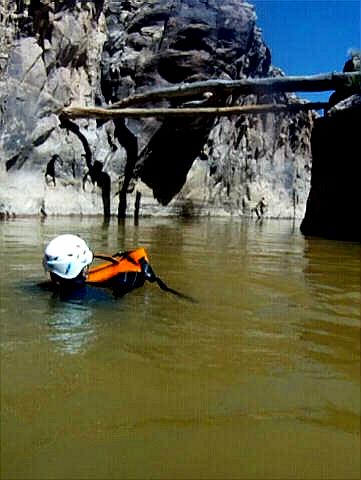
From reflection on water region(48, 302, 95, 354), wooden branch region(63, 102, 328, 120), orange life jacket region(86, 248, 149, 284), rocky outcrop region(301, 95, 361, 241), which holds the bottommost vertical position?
reflection on water region(48, 302, 95, 354)

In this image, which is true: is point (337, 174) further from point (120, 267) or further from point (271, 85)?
point (120, 267)

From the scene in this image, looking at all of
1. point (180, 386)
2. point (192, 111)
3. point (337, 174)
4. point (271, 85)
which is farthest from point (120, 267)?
point (192, 111)

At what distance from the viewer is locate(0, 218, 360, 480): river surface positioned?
6.14ft

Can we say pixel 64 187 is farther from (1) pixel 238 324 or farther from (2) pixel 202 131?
(1) pixel 238 324

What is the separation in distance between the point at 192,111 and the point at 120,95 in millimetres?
10330

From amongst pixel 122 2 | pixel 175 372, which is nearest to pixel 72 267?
pixel 175 372

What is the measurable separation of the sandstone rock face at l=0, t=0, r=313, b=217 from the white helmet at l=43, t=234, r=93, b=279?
16.4 m

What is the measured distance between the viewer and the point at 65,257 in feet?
15.4

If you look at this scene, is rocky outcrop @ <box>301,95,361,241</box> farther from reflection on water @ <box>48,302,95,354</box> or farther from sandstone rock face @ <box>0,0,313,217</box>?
reflection on water @ <box>48,302,95,354</box>

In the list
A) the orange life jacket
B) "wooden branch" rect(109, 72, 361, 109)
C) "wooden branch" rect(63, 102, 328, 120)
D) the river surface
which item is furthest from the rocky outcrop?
the river surface

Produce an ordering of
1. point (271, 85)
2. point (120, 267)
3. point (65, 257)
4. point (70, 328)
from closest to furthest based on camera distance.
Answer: point (70, 328) → point (65, 257) → point (120, 267) → point (271, 85)

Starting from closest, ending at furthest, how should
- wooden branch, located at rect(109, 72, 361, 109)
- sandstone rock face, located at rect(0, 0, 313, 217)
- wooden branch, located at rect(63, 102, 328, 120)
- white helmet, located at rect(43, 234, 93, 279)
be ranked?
white helmet, located at rect(43, 234, 93, 279) → wooden branch, located at rect(109, 72, 361, 109) → wooden branch, located at rect(63, 102, 328, 120) → sandstone rock face, located at rect(0, 0, 313, 217)

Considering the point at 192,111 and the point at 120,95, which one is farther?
the point at 120,95

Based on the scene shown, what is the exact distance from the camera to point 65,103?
24.9 m
